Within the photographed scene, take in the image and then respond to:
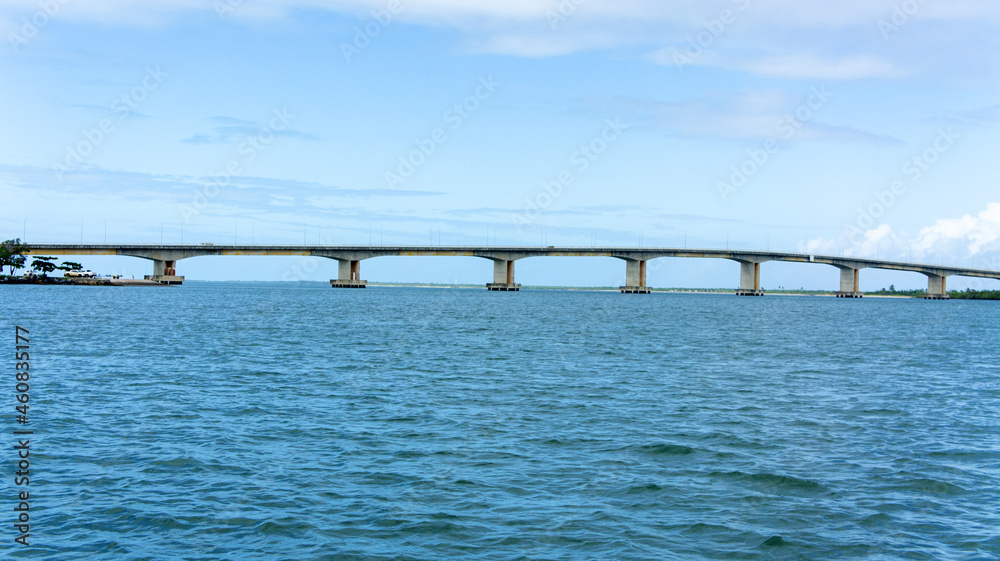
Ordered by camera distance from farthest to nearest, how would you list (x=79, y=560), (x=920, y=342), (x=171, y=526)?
(x=920, y=342), (x=171, y=526), (x=79, y=560)

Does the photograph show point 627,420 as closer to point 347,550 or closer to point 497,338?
point 347,550

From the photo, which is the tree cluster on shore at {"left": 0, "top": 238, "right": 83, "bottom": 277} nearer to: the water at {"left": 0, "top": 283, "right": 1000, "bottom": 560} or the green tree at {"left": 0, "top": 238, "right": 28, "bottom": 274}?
the green tree at {"left": 0, "top": 238, "right": 28, "bottom": 274}

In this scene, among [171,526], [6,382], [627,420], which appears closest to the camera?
[171,526]

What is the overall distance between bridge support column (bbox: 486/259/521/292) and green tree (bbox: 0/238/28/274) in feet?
343

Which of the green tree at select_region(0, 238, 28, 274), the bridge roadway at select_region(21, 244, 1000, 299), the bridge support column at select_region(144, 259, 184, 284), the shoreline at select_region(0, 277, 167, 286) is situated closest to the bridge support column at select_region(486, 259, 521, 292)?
the bridge roadway at select_region(21, 244, 1000, 299)

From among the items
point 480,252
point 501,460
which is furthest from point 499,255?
point 501,460

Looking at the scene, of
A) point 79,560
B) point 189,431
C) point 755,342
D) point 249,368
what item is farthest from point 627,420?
point 755,342

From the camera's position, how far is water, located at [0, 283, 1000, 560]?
38.4 feet

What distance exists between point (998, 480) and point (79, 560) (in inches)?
647

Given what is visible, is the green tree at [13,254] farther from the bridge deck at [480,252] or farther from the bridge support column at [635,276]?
the bridge support column at [635,276]

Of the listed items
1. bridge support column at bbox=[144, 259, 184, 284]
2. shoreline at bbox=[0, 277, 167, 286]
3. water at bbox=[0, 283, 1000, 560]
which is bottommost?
water at bbox=[0, 283, 1000, 560]

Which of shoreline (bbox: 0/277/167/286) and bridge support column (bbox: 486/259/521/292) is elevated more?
bridge support column (bbox: 486/259/521/292)

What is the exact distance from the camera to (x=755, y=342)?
4941cm

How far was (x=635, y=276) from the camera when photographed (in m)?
191
